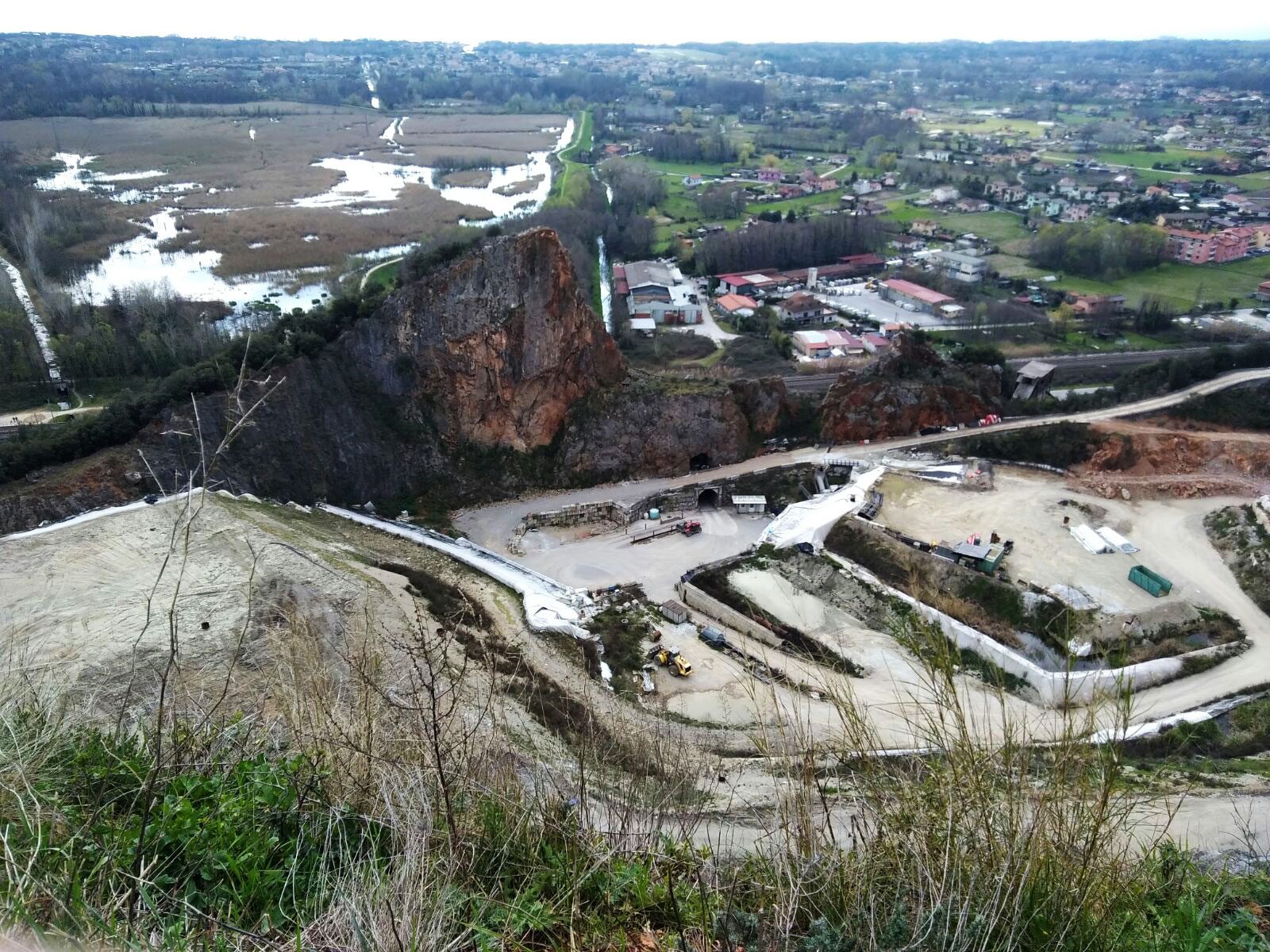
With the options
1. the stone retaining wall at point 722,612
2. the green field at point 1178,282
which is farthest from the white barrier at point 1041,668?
the green field at point 1178,282

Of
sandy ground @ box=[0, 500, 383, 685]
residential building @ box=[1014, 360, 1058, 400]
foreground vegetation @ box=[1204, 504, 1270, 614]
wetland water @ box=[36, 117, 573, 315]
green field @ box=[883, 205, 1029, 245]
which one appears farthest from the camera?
green field @ box=[883, 205, 1029, 245]

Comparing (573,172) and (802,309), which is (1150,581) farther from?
(573,172)

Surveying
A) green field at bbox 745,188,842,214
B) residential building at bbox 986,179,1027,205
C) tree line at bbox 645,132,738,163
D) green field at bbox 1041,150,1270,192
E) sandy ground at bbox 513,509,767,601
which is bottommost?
sandy ground at bbox 513,509,767,601

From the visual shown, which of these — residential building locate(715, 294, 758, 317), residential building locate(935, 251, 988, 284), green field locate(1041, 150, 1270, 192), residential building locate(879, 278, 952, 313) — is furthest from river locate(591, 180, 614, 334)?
green field locate(1041, 150, 1270, 192)

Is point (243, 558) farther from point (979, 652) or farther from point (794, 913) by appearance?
point (979, 652)

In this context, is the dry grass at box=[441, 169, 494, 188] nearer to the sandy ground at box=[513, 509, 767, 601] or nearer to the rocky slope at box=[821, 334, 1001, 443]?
the rocky slope at box=[821, 334, 1001, 443]

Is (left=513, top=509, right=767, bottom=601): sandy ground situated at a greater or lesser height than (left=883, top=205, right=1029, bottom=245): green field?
lesser
